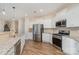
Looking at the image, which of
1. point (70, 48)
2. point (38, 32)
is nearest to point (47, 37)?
point (38, 32)

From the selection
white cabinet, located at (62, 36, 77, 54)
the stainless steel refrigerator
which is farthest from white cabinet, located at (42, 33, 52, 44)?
white cabinet, located at (62, 36, 77, 54)

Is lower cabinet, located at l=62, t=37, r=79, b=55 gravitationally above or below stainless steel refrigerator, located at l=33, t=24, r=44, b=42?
below

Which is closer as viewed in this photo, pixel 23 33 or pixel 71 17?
pixel 23 33

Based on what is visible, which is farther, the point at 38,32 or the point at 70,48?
the point at 38,32

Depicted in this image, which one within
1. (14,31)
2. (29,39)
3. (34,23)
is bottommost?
(29,39)

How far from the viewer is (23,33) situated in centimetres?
209

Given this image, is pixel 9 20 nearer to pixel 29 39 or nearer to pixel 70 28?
pixel 29 39

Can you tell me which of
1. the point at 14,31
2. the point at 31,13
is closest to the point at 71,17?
the point at 31,13

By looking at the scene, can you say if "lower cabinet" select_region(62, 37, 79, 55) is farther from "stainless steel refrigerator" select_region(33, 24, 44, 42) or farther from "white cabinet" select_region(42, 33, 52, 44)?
"stainless steel refrigerator" select_region(33, 24, 44, 42)

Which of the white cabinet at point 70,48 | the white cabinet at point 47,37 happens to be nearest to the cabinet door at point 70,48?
the white cabinet at point 70,48

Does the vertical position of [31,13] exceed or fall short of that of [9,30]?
it exceeds it

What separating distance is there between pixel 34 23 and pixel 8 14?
0.46 m

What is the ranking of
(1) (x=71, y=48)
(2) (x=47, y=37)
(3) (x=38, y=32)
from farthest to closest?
(3) (x=38, y=32), (2) (x=47, y=37), (1) (x=71, y=48)

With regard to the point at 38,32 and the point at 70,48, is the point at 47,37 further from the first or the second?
the point at 70,48
